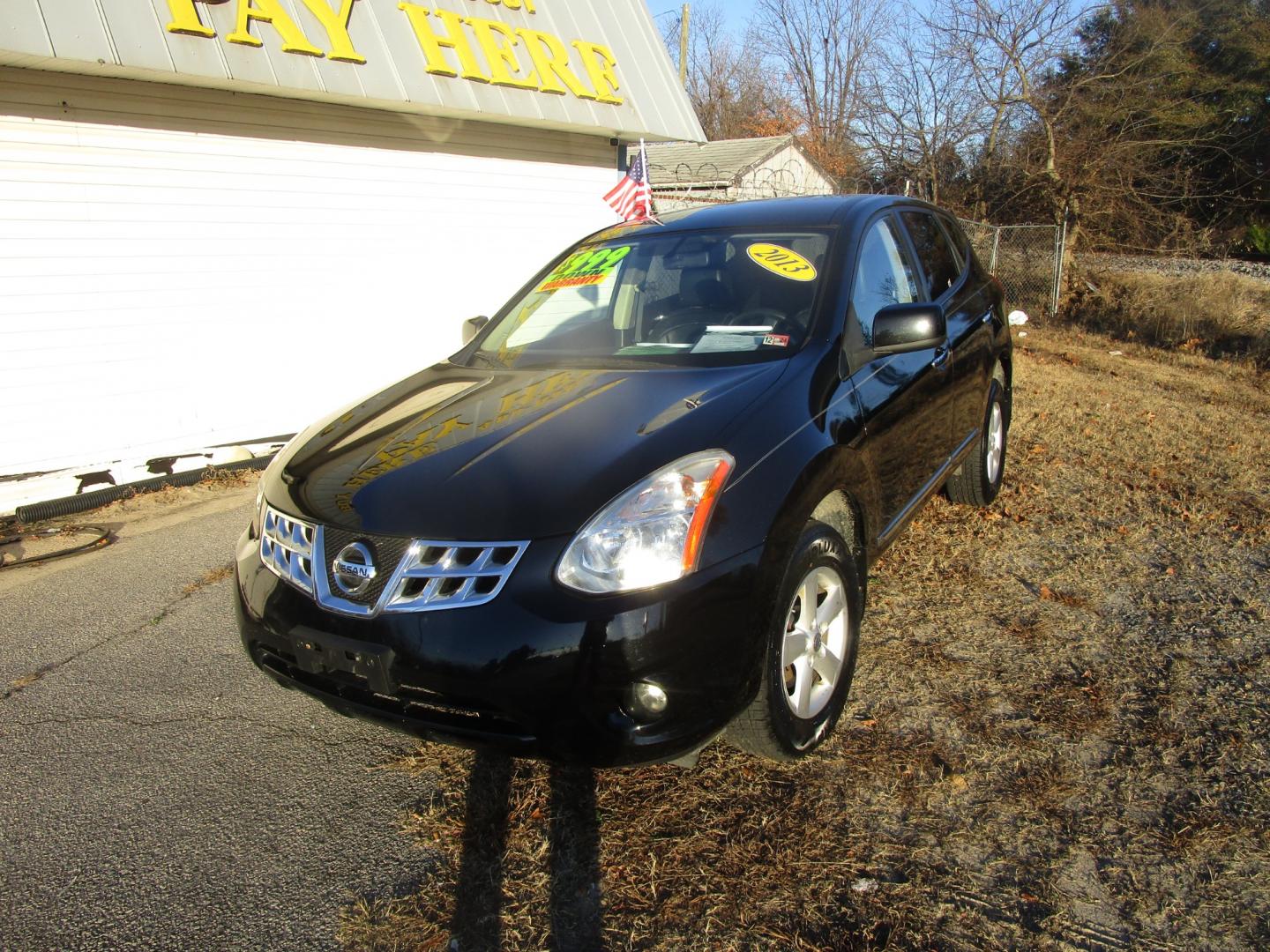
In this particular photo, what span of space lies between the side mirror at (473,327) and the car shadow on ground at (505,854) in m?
2.00

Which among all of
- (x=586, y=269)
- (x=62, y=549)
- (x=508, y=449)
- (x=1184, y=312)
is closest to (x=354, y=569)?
(x=508, y=449)

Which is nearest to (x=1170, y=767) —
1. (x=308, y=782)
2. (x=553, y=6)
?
(x=308, y=782)

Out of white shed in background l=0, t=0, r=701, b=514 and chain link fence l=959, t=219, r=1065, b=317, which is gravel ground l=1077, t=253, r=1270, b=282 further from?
white shed in background l=0, t=0, r=701, b=514

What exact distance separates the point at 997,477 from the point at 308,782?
4.16m

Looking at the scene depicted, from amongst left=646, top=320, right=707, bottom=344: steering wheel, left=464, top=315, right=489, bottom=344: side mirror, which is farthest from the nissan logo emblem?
left=464, top=315, right=489, bottom=344: side mirror

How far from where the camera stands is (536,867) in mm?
2473

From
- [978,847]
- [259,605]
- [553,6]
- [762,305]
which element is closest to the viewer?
[978,847]

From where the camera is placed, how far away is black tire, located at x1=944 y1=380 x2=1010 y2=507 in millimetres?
4871

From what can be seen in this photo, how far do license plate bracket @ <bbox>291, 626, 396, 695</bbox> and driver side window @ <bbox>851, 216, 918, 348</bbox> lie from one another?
6.72ft

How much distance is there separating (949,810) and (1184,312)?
12.1m

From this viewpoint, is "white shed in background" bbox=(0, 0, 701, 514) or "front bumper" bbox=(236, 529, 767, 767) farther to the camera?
"white shed in background" bbox=(0, 0, 701, 514)

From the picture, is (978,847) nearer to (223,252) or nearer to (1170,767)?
(1170,767)

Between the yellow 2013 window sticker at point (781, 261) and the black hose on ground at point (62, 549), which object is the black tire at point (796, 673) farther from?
the black hose on ground at point (62, 549)

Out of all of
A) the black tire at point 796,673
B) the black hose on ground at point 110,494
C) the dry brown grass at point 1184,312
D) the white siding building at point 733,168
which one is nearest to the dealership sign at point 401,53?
the black hose on ground at point 110,494
